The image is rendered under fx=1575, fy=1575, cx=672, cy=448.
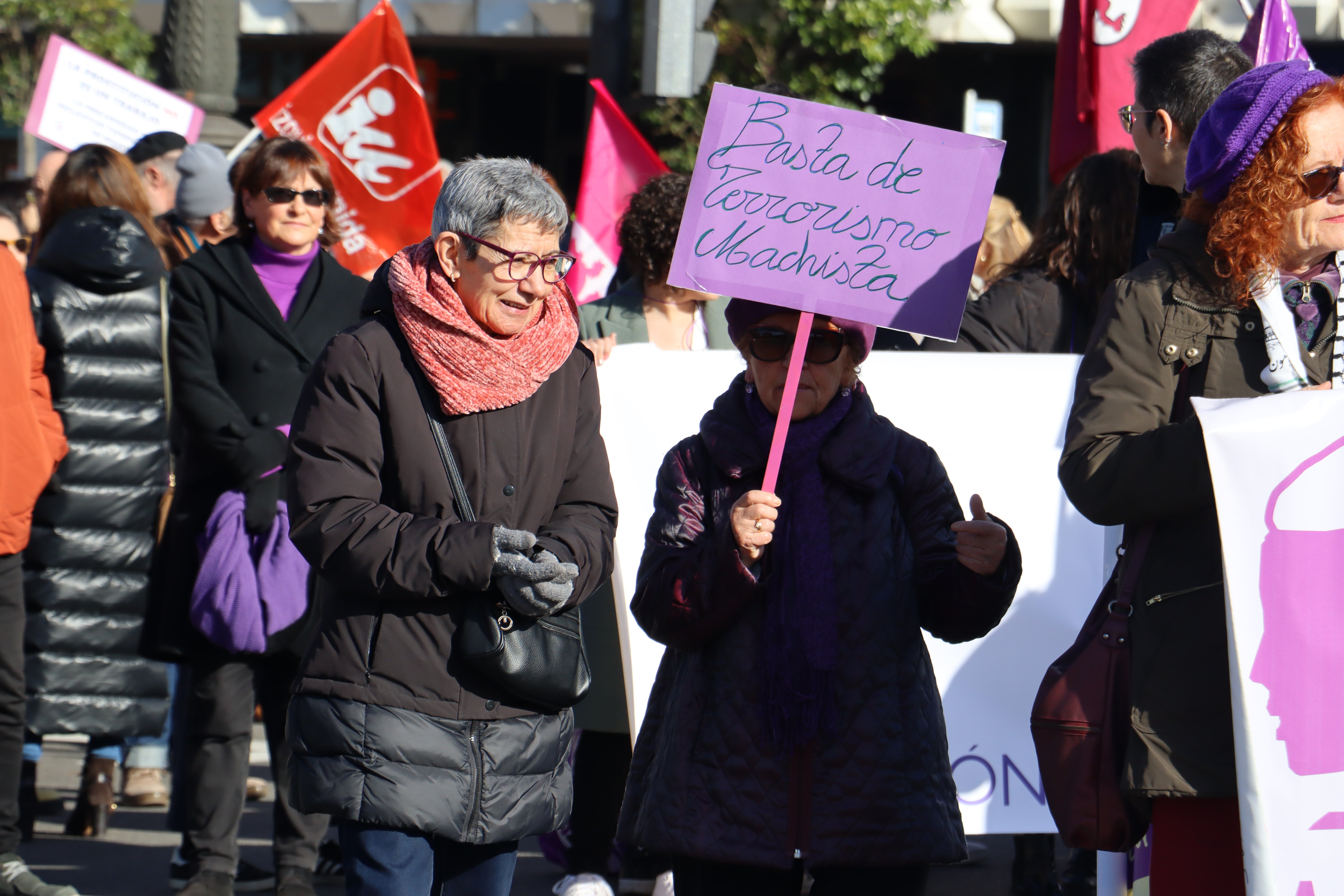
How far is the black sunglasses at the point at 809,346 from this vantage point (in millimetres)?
2906

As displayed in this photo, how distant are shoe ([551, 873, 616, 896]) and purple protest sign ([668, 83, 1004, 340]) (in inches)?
87.9

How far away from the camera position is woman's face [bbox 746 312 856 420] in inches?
114

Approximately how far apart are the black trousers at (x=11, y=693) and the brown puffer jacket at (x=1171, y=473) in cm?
303

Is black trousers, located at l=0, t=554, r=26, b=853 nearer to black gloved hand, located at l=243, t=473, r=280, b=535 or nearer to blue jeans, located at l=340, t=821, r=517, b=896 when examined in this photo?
black gloved hand, located at l=243, t=473, r=280, b=535

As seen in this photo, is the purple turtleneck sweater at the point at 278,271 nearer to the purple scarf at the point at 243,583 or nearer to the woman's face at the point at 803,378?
the purple scarf at the point at 243,583

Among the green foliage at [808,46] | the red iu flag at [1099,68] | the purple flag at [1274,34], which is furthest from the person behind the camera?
the green foliage at [808,46]

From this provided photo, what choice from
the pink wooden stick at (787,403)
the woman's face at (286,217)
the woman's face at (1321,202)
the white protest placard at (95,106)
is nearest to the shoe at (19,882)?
the woman's face at (286,217)

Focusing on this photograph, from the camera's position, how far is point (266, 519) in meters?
4.37

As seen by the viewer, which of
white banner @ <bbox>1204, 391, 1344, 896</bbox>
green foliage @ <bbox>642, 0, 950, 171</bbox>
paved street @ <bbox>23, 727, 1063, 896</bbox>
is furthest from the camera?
green foliage @ <bbox>642, 0, 950, 171</bbox>

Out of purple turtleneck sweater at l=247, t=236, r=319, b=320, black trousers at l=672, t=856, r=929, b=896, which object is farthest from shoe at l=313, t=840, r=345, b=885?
black trousers at l=672, t=856, r=929, b=896

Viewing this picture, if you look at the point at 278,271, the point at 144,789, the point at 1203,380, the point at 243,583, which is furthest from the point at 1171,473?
the point at 144,789

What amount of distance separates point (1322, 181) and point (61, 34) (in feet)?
49.9

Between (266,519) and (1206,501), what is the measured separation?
2.74m

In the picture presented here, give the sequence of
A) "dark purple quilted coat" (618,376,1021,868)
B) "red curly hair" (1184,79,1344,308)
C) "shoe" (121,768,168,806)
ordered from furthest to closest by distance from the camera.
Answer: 1. "shoe" (121,768,168,806)
2. "dark purple quilted coat" (618,376,1021,868)
3. "red curly hair" (1184,79,1344,308)
